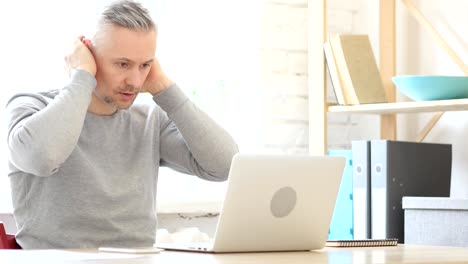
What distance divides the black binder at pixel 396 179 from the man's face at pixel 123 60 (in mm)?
1009

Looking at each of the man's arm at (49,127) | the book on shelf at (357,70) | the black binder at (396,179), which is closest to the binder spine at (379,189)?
the black binder at (396,179)

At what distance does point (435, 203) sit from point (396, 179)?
0.24m

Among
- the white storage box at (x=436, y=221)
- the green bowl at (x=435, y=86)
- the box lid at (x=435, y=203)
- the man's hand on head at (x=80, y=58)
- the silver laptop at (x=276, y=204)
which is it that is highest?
the man's hand on head at (x=80, y=58)

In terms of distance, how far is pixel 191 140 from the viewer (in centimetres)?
227

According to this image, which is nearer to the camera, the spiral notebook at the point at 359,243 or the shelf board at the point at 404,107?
the spiral notebook at the point at 359,243

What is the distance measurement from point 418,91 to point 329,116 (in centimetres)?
54

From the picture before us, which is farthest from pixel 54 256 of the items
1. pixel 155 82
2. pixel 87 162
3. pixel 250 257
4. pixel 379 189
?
pixel 379 189

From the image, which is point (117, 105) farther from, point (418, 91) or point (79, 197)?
point (418, 91)

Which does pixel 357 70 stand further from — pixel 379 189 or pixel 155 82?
pixel 155 82

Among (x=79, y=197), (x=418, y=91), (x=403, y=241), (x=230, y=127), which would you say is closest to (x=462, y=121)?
(x=418, y=91)

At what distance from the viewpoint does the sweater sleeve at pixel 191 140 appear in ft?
7.43

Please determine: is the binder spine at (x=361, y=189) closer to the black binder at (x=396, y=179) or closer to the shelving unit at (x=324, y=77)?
the black binder at (x=396, y=179)

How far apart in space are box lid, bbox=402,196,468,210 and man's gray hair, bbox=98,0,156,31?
1.02 m

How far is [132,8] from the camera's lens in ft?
7.22
